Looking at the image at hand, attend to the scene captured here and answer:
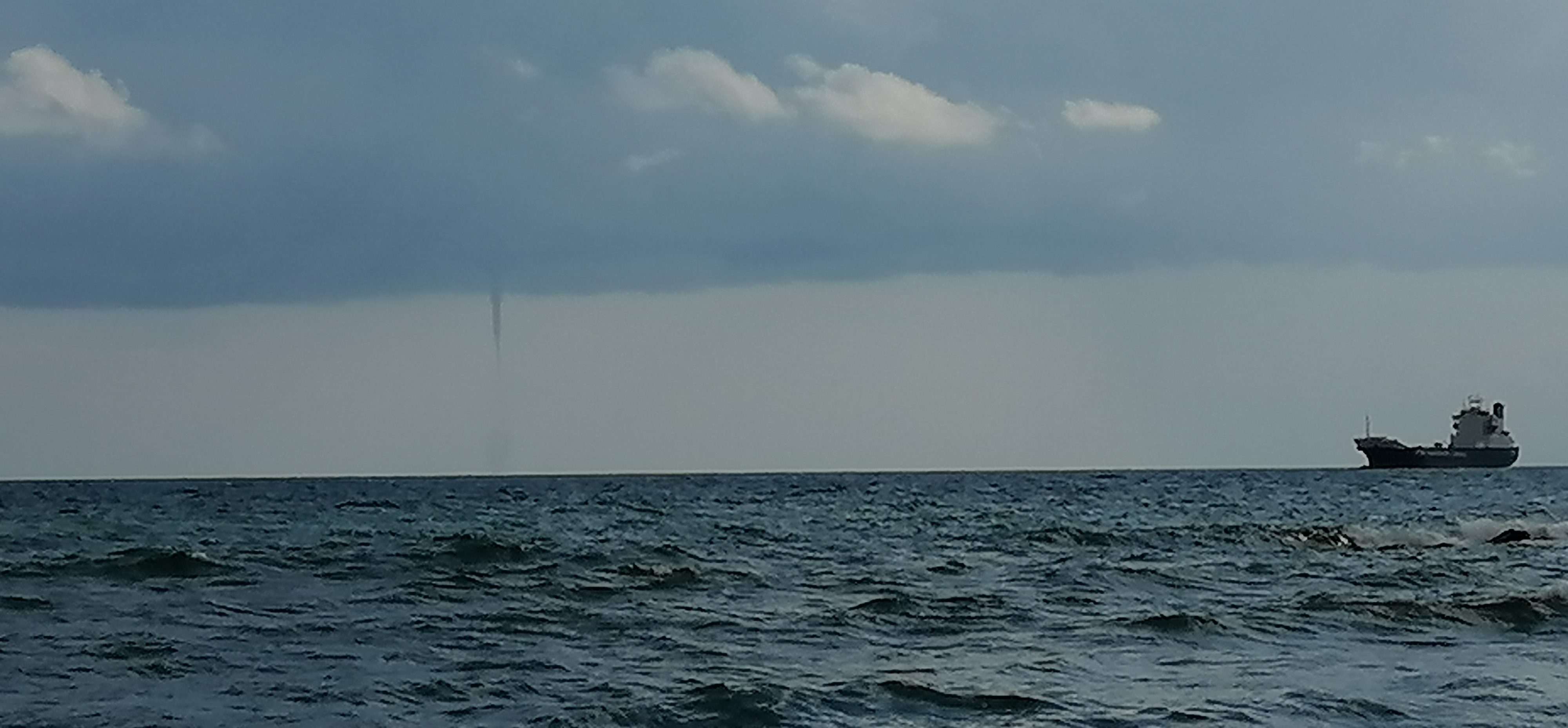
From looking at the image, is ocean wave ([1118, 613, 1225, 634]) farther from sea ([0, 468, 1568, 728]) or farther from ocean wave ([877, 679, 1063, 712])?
ocean wave ([877, 679, 1063, 712])

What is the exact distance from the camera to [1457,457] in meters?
154

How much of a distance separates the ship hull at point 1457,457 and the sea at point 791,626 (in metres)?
112

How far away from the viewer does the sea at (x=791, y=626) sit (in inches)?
616

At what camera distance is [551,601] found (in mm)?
25812

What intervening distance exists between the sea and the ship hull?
11222cm

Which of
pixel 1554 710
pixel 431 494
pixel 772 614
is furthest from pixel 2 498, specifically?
pixel 1554 710

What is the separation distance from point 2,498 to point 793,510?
159 feet

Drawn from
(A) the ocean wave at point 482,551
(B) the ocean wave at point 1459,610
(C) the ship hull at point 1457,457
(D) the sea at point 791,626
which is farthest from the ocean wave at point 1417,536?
(C) the ship hull at point 1457,457

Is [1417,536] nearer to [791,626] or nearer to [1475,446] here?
[791,626]

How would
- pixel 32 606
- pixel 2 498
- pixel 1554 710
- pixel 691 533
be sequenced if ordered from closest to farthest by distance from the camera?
pixel 1554 710, pixel 32 606, pixel 691 533, pixel 2 498

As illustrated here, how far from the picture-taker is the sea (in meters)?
15.7

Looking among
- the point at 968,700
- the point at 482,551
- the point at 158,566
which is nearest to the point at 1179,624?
the point at 968,700

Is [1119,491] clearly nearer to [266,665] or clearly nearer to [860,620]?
[860,620]

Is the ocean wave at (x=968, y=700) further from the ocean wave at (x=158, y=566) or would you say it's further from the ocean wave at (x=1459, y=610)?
the ocean wave at (x=158, y=566)
